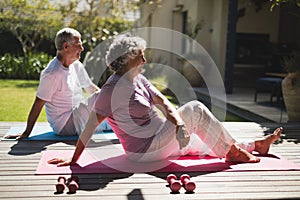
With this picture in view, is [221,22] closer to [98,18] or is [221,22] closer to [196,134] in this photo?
[98,18]

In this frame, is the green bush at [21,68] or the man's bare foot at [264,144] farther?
the green bush at [21,68]

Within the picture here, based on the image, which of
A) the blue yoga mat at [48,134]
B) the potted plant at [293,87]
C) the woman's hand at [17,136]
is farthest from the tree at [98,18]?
the woman's hand at [17,136]

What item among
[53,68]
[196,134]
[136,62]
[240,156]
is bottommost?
[240,156]

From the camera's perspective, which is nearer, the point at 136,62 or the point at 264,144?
the point at 136,62

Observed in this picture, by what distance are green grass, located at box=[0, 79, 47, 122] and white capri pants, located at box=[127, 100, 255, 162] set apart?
3345 millimetres

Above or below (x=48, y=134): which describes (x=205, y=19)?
above

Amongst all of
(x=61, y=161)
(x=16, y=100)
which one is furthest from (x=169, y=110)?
(x=16, y=100)

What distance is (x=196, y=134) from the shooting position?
3045 millimetres

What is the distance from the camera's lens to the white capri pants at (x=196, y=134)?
2926 millimetres

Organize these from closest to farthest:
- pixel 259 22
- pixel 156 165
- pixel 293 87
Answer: pixel 156 165 → pixel 293 87 → pixel 259 22

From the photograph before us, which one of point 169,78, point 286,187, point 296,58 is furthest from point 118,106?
point 169,78

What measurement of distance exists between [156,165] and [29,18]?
418 inches

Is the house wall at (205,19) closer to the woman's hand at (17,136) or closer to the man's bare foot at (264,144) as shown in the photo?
the man's bare foot at (264,144)

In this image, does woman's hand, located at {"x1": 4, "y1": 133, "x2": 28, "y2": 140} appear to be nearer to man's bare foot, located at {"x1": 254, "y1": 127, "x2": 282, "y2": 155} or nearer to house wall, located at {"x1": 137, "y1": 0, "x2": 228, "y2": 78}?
man's bare foot, located at {"x1": 254, "y1": 127, "x2": 282, "y2": 155}
